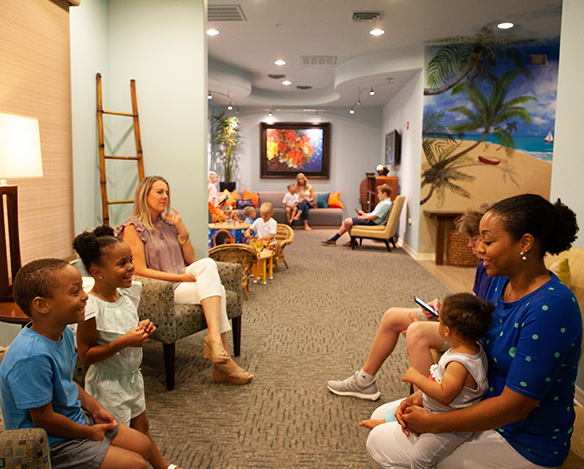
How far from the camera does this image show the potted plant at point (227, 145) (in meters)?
11.5

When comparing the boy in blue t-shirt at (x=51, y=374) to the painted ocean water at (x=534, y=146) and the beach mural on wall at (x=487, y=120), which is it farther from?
the painted ocean water at (x=534, y=146)

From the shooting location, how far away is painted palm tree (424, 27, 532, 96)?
6.61 m

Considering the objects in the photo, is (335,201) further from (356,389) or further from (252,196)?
(356,389)

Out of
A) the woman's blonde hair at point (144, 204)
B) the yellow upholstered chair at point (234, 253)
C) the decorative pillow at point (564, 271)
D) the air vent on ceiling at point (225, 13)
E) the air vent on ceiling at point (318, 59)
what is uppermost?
the air vent on ceiling at point (318, 59)

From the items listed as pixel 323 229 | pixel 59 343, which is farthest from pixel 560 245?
pixel 323 229

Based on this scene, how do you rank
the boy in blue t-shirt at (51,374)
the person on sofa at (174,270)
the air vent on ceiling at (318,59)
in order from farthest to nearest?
the air vent on ceiling at (318,59)
the person on sofa at (174,270)
the boy in blue t-shirt at (51,374)

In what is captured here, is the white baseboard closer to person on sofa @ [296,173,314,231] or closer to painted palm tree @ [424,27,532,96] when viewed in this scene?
painted palm tree @ [424,27,532,96]

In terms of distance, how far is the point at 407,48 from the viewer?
6.99 meters

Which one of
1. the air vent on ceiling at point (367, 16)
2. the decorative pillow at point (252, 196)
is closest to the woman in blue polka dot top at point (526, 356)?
the air vent on ceiling at point (367, 16)

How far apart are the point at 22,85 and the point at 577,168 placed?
3230 millimetres

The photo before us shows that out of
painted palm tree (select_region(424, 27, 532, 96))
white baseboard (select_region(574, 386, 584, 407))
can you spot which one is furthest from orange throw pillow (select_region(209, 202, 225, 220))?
white baseboard (select_region(574, 386, 584, 407))

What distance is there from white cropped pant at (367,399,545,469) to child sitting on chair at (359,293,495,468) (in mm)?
24

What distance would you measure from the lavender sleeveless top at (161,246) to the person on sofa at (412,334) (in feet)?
4.09

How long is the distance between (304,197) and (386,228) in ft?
11.8
